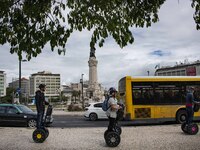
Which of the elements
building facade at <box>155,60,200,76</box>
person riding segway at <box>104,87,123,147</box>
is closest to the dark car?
person riding segway at <box>104,87,123,147</box>

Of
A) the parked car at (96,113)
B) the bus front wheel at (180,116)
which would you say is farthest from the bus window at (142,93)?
the parked car at (96,113)

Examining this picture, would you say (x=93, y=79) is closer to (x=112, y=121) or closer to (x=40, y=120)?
(x=40, y=120)

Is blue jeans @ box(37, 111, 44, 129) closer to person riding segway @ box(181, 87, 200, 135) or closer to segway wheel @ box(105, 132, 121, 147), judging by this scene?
segway wheel @ box(105, 132, 121, 147)

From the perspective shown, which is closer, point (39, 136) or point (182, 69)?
point (39, 136)

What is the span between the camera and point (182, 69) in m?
133

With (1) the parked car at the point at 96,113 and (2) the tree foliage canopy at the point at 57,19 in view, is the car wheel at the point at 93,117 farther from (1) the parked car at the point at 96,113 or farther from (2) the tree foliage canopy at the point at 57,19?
(2) the tree foliage canopy at the point at 57,19

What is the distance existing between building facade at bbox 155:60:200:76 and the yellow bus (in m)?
97.9

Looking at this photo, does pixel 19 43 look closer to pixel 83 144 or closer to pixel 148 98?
pixel 83 144

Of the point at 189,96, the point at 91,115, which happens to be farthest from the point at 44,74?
the point at 189,96

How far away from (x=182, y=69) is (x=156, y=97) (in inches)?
4521

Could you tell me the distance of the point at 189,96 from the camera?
45.9 ft

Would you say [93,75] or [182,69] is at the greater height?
[182,69]

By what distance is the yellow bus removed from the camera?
20.8 m

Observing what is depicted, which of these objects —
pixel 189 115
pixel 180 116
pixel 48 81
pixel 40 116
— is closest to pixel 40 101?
pixel 40 116
